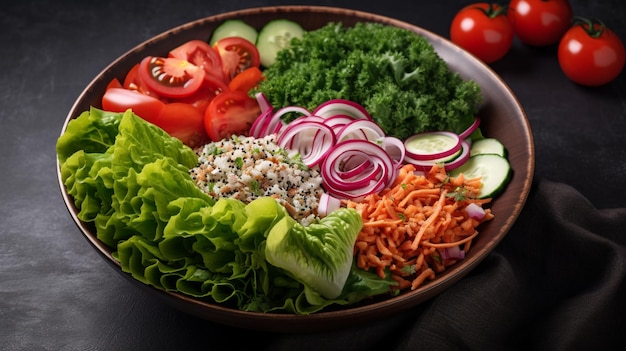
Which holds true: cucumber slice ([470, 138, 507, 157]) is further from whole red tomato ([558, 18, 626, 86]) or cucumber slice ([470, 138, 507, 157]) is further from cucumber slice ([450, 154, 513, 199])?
whole red tomato ([558, 18, 626, 86])

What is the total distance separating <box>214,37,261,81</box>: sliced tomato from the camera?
17.1 feet

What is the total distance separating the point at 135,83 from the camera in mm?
5027

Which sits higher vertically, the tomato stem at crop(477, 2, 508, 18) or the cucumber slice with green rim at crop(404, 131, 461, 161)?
→ the tomato stem at crop(477, 2, 508, 18)

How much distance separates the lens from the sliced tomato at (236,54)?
205 inches

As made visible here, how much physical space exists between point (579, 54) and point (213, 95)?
2657 millimetres

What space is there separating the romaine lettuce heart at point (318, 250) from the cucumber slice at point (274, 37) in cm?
199

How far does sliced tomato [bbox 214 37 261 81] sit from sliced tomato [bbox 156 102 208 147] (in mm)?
524

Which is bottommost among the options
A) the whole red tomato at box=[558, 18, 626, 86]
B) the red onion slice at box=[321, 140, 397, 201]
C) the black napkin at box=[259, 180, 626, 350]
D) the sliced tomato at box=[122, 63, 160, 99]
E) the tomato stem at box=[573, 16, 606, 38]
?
the black napkin at box=[259, 180, 626, 350]

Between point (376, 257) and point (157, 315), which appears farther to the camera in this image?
point (157, 315)

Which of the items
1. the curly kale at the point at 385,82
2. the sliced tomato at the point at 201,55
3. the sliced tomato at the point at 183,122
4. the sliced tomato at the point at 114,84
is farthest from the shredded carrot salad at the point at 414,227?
the sliced tomato at the point at 114,84

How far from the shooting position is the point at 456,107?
15.5ft

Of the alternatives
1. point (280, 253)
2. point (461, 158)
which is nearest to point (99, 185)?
point (280, 253)

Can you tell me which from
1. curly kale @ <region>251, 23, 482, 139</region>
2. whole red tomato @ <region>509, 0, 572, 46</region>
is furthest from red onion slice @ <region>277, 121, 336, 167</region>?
whole red tomato @ <region>509, 0, 572, 46</region>

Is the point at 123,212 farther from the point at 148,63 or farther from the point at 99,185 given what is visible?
the point at 148,63
